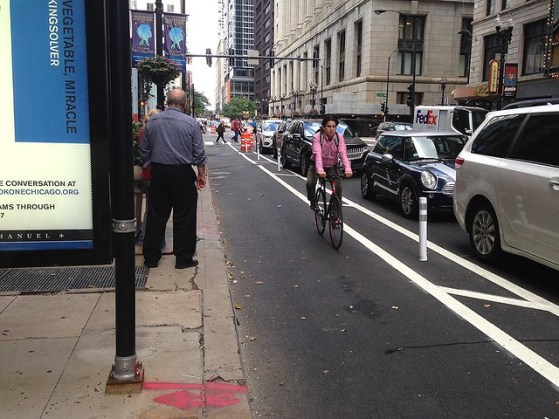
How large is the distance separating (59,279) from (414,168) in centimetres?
680

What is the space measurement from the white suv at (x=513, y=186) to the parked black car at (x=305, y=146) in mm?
9761

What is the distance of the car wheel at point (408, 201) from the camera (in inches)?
396

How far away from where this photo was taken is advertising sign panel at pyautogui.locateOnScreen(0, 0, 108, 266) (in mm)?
2947

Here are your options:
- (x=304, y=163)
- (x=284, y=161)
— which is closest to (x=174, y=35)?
(x=304, y=163)

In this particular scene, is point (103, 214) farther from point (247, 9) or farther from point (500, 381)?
point (247, 9)

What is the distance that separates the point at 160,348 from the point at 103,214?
1.35 metres

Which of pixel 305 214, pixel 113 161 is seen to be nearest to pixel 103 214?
pixel 113 161

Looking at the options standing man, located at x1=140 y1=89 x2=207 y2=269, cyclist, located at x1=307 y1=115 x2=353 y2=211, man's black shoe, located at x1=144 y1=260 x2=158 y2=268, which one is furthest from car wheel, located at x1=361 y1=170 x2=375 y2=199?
man's black shoe, located at x1=144 y1=260 x2=158 y2=268

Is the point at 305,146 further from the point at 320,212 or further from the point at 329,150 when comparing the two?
the point at 329,150

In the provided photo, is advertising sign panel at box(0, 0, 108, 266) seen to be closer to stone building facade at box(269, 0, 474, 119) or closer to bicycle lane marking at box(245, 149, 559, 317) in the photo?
bicycle lane marking at box(245, 149, 559, 317)

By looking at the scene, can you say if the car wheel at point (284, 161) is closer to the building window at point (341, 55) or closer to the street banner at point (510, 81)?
the street banner at point (510, 81)

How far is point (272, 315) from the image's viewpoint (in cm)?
512

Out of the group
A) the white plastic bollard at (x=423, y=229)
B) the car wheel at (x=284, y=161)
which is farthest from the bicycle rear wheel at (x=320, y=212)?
the car wheel at (x=284, y=161)

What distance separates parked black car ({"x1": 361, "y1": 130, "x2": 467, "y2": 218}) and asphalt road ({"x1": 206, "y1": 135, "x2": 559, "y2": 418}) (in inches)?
49.5
